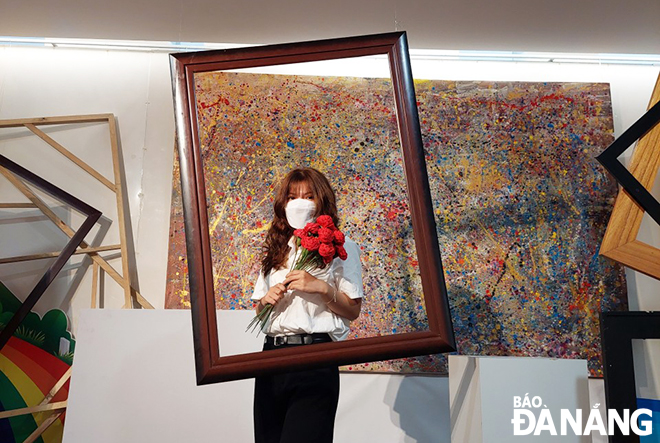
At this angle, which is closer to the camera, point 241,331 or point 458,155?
point 241,331

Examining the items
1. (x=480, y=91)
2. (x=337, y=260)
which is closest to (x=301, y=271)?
(x=337, y=260)

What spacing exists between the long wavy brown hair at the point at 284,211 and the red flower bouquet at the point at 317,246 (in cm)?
5

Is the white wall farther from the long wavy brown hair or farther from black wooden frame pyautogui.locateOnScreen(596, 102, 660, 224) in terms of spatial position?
the long wavy brown hair

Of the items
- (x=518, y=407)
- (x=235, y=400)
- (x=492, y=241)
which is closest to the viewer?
(x=518, y=407)

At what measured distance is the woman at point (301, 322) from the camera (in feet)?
5.70

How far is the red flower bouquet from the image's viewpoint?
1820 mm

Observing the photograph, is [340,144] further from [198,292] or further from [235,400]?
[235,400]

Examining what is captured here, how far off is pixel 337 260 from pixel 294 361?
0.35 meters

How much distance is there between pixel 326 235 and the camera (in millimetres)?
1827

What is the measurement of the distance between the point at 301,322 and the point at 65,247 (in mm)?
1785

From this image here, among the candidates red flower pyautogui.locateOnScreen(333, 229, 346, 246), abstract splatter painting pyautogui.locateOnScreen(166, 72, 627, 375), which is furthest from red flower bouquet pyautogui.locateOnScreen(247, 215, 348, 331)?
abstract splatter painting pyautogui.locateOnScreen(166, 72, 627, 375)

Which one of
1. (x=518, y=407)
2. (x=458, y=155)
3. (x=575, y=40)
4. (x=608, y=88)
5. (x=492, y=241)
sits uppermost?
(x=575, y=40)

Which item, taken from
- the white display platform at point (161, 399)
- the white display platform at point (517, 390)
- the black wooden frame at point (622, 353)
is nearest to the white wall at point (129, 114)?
the white display platform at point (161, 399)

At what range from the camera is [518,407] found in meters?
2.10
